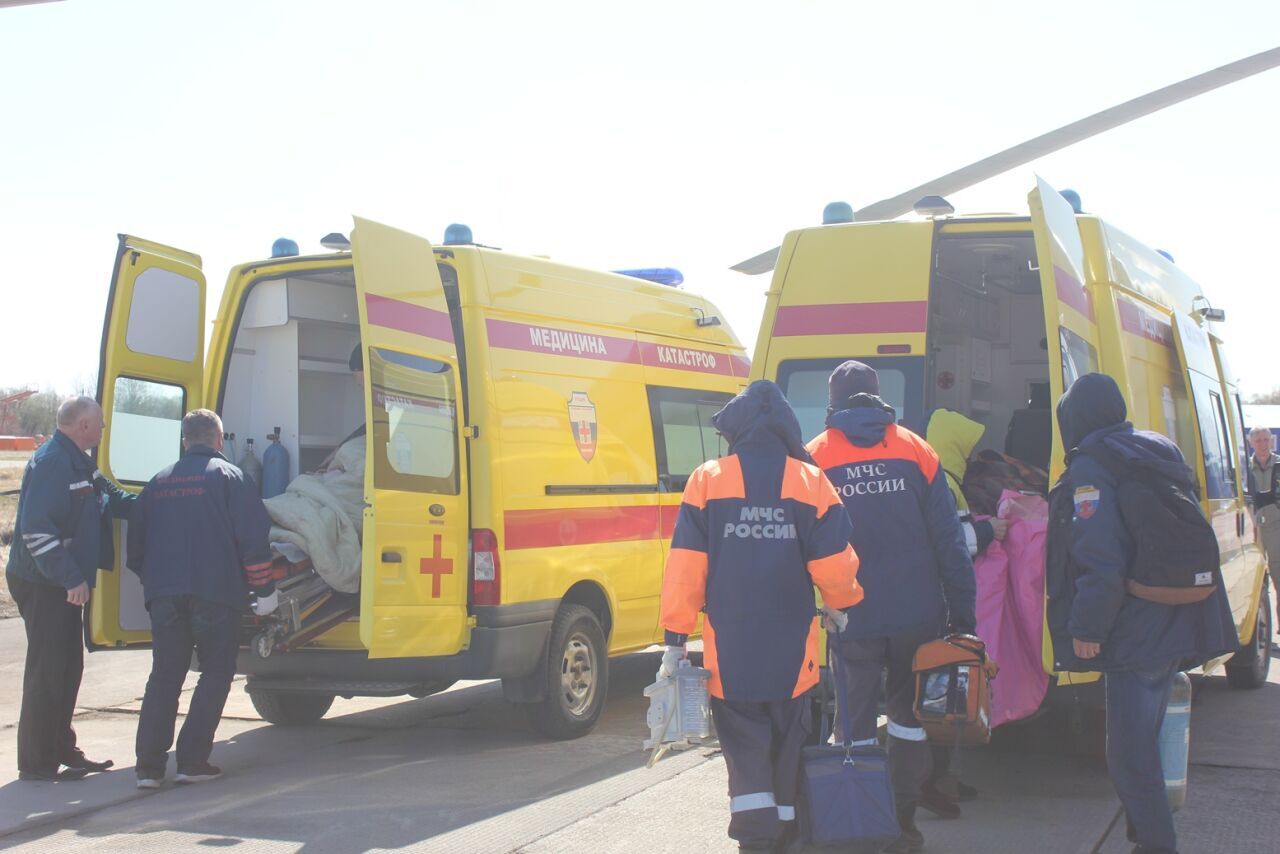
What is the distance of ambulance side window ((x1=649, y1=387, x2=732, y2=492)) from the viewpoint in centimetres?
819

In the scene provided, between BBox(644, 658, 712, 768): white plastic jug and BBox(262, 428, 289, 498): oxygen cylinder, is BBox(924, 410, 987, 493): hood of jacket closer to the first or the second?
BBox(644, 658, 712, 768): white plastic jug

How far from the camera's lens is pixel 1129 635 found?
14.4 ft

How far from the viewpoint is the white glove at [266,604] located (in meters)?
6.06

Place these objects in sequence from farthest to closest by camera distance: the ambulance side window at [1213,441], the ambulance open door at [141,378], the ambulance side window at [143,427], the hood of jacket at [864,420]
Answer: the ambulance side window at [1213,441], the ambulance side window at [143,427], the ambulance open door at [141,378], the hood of jacket at [864,420]

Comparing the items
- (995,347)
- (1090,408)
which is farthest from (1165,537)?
(995,347)

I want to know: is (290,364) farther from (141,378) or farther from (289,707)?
(289,707)

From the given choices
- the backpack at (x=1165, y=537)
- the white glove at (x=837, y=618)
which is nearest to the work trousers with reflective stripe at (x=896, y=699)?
the white glove at (x=837, y=618)

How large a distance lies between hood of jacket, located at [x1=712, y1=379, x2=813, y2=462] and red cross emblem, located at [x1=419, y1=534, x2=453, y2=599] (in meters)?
2.34

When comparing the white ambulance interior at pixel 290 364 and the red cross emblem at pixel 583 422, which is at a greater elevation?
the white ambulance interior at pixel 290 364

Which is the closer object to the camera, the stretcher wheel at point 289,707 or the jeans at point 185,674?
the jeans at point 185,674

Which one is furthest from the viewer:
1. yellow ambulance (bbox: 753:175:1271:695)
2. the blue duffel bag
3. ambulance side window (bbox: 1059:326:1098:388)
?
yellow ambulance (bbox: 753:175:1271:695)

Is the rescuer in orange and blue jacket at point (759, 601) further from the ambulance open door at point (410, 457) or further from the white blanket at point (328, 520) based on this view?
the white blanket at point (328, 520)

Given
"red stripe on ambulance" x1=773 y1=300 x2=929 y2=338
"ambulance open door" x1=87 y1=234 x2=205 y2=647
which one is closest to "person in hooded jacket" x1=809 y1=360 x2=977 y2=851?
"red stripe on ambulance" x1=773 y1=300 x2=929 y2=338

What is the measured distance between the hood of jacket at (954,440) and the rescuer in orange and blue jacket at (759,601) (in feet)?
6.30
